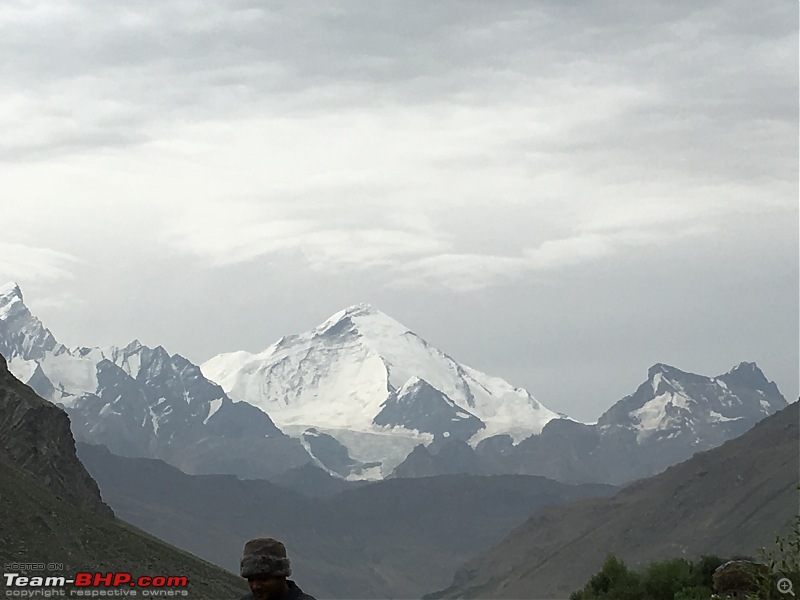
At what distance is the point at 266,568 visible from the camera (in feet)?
40.0

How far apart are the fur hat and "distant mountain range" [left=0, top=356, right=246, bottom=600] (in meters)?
80.0

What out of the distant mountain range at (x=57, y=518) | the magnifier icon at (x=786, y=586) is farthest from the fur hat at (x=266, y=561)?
the distant mountain range at (x=57, y=518)

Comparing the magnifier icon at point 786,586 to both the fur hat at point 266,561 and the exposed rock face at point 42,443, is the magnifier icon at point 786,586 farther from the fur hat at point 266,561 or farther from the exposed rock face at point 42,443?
the exposed rock face at point 42,443

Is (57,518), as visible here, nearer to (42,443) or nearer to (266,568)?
(42,443)

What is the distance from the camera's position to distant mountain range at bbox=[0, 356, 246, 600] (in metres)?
105

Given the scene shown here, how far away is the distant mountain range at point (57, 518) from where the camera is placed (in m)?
105

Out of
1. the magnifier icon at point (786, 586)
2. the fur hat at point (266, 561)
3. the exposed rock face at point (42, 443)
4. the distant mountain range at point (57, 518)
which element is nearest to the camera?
the fur hat at point (266, 561)

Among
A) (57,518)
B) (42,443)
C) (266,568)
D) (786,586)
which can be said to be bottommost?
(786,586)

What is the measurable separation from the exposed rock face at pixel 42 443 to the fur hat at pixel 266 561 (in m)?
137

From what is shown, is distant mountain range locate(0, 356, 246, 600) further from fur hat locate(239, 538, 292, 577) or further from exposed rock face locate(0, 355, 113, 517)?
fur hat locate(239, 538, 292, 577)

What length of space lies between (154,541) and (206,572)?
7.05 m

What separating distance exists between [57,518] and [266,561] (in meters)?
108

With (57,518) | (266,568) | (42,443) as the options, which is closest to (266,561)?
(266,568)

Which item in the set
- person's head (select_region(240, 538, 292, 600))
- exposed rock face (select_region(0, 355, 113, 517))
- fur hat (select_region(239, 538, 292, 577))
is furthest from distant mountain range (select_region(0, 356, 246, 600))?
fur hat (select_region(239, 538, 292, 577))
